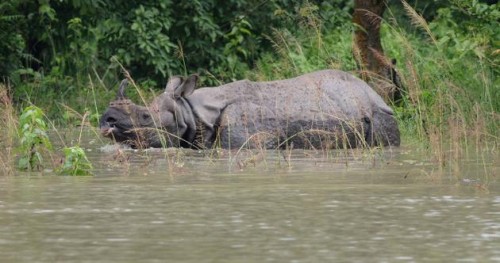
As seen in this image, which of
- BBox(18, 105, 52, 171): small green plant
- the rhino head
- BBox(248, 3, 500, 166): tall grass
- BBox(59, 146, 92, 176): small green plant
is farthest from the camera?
the rhino head

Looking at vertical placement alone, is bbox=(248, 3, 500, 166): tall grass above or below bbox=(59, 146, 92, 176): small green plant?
above

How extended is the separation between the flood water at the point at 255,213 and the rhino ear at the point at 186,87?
2.63 metres

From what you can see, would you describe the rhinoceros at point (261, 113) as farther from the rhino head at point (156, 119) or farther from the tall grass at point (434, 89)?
the tall grass at point (434, 89)

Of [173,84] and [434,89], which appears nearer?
[173,84]

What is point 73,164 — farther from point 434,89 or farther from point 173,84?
point 434,89

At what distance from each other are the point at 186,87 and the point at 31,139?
10.5 feet

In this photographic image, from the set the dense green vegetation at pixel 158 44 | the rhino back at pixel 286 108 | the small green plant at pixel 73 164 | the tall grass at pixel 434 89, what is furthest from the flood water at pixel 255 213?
the dense green vegetation at pixel 158 44

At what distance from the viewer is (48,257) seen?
483 centimetres

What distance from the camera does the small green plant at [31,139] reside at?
889cm

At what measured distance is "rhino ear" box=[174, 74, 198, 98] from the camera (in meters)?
12.0

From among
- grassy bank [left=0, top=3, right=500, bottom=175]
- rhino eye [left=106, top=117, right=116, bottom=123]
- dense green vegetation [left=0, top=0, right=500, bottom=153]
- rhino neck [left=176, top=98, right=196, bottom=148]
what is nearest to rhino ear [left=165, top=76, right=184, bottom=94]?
rhino neck [left=176, top=98, right=196, bottom=148]

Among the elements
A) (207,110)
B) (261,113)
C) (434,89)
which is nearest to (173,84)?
(207,110)

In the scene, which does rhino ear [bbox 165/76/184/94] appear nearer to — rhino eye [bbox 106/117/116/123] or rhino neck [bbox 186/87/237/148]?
rhino neck [bbox 186/87/237/148]

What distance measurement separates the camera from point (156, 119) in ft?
38.6
